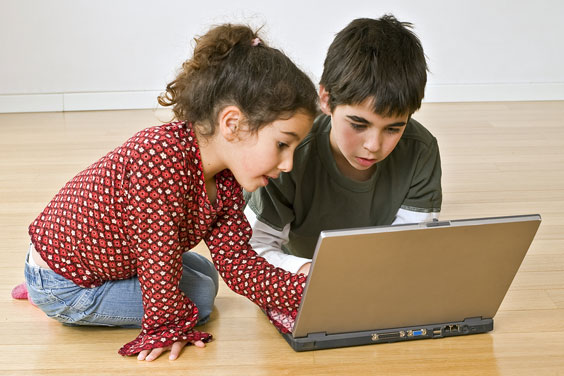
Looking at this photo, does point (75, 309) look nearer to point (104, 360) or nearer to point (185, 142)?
point (104, 360)

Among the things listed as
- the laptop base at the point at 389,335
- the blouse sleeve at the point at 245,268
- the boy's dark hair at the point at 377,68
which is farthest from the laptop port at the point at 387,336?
the boy's dark hair at the point at 377,68

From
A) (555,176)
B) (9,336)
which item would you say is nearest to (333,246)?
(9,336)

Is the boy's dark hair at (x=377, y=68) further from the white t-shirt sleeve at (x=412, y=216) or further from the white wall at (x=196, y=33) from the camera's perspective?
the white wall at (x=196, y=33)

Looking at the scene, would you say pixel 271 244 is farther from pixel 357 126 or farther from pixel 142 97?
pixel 142 97

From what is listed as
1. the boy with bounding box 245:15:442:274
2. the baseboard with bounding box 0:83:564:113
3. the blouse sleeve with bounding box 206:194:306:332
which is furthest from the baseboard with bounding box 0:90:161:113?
the blouse sleeve with bounding box 206:194:306:332

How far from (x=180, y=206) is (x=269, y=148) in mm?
168

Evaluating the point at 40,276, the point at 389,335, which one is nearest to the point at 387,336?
the point at 389,335

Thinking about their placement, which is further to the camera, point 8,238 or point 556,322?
point 8,238

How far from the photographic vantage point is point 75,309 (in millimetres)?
1293

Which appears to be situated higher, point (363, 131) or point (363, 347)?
point (363, 131)

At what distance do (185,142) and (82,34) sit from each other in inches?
72.8

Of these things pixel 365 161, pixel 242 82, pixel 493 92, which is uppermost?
pixel 242 82

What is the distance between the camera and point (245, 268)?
129cm

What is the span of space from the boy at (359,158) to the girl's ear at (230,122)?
0.66ft
